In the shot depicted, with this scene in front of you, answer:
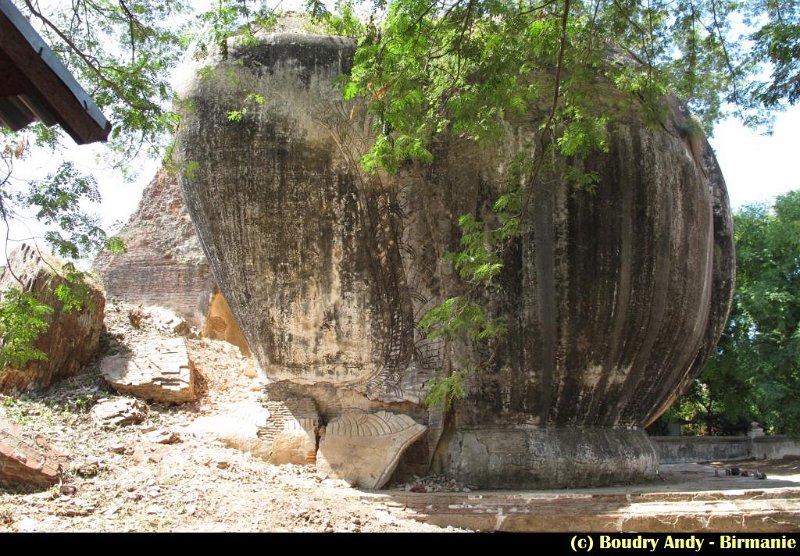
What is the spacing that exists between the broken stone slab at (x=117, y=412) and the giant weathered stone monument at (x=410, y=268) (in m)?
1.46

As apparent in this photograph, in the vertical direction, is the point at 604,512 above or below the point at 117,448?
below

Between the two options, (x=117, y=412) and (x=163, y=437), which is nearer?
(x=163, y=437)

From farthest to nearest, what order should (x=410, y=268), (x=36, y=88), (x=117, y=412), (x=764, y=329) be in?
1. (x=764, y=329)
2. (x=117, y=412)
3. (x=410, y=268)
4. (x=36, y=88)

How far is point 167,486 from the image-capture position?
5672 millimetres

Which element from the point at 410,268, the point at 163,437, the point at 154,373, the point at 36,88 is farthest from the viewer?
the point at 154,373

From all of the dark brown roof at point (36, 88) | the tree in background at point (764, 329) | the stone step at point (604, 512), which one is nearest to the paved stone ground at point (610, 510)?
the stone step at point (604, 512)

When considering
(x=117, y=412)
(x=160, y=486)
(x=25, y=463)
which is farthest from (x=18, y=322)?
(x=117, y=412)

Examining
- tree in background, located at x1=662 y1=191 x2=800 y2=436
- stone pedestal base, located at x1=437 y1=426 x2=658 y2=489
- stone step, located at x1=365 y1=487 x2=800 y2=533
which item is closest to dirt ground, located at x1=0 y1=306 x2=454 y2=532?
stone step, located at x1=365 y1=487 x2=800 y2=533

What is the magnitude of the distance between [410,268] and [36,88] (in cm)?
442

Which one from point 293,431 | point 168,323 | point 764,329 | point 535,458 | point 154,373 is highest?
point 764,329

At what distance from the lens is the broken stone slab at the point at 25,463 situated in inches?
206

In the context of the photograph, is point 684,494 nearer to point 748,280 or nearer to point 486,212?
point 486,212

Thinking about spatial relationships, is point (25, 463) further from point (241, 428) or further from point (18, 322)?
point (241, 428)

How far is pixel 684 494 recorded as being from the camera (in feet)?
20.7
